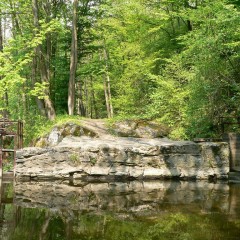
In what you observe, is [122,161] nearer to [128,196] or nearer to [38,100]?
[128,196]

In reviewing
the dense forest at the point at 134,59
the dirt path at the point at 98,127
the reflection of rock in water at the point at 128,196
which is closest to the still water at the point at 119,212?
the reflection of rock in water at the point at 128,196

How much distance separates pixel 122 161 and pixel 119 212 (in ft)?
19.1

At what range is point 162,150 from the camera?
13.6 m

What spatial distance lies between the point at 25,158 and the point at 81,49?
9.87 m

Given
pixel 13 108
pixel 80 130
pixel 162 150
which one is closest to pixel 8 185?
pixel 80 130

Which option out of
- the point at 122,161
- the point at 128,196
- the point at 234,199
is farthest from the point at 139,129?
the point at 234,199

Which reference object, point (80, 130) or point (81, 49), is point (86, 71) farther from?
point (80, 130)

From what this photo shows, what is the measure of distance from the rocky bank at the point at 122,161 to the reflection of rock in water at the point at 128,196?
0.99 meters

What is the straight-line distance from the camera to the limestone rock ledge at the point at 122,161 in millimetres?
13172

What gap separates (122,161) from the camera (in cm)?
1336

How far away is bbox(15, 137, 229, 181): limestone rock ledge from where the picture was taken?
13.2 metres

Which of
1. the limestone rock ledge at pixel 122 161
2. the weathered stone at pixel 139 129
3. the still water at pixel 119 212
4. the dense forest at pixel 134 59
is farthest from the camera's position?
the weathered stone at pixel 139 129

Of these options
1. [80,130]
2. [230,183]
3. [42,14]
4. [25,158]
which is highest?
[42,14]

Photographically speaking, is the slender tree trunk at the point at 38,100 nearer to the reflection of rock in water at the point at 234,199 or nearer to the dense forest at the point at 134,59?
the dense forest at the point at 134,59
